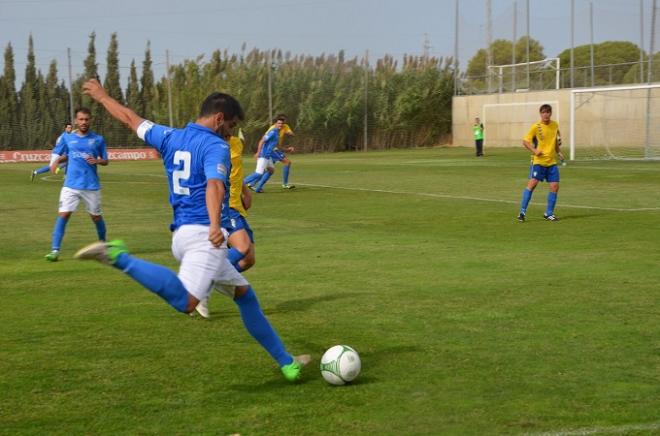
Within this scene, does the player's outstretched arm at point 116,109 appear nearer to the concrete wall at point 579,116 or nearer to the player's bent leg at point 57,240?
Answer: the player's bent leg at point 57,240

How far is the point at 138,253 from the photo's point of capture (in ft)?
43.9

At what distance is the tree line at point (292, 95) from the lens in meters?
55.9

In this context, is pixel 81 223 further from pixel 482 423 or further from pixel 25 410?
pixel 482 423

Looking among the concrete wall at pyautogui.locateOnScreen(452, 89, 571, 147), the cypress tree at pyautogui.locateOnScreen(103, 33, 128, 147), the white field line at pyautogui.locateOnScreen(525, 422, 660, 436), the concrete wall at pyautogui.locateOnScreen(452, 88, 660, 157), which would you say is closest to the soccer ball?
the white field line at pyautogui.locateOnScreen(525, 422, 660, 436)

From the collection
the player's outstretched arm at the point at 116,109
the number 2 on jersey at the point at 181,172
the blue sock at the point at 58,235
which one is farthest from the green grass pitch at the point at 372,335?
the player's outstretched arm at the point at 116,109

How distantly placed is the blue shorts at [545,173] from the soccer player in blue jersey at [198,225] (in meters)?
11.3

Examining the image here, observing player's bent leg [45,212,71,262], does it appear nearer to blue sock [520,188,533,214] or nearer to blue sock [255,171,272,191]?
blue sock [520,188,533,214]

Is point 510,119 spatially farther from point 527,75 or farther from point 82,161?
point 82,161

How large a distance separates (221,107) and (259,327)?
148 cm

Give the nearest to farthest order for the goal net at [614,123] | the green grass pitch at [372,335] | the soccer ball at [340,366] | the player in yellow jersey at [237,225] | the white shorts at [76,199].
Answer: the green grass pitch at [372,335], the soccer ball at [340,366], the player in yellow jersey at [237,225], the white shorts at [76,199], the goal net at [614,123]

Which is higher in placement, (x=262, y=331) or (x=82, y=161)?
(x=82, y=161)

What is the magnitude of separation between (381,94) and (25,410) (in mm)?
56122

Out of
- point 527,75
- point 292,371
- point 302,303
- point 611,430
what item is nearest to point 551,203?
point 302,303

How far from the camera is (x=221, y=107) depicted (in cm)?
632
